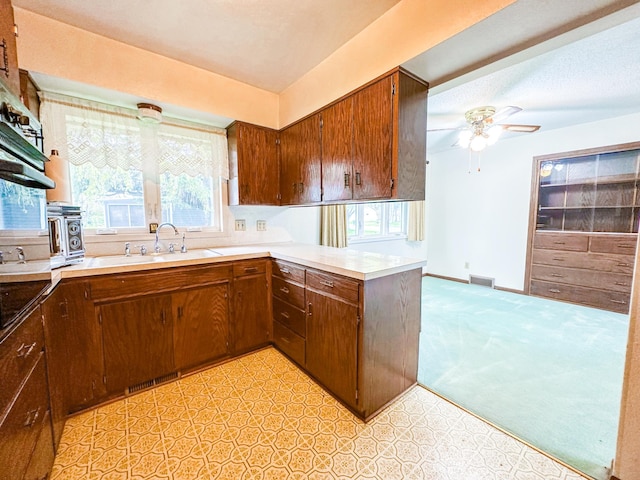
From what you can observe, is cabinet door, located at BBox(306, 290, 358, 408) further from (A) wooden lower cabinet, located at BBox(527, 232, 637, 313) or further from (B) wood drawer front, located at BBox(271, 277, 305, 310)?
(A) wooden lower cabinet, located at BBox(527, 232, 637, 313)

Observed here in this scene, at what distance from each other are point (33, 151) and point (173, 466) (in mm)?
1652

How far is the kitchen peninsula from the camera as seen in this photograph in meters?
1.59

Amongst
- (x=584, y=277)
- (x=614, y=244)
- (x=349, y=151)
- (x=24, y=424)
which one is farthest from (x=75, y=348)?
(x=614, y=244)

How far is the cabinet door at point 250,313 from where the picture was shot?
228 centimetres

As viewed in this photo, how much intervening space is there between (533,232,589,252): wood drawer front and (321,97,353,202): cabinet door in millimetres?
3696

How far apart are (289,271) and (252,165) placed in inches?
48.0

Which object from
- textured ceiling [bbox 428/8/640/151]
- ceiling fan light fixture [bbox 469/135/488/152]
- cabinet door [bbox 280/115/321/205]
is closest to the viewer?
textured ceiling [bbox 428/8/640/151]

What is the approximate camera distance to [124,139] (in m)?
2.18

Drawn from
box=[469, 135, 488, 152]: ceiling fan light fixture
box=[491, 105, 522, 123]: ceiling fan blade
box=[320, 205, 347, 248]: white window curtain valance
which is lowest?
box=[320, 205, 347, 248]: white window curtain valance

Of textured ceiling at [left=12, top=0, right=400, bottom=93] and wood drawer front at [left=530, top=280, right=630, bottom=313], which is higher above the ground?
textured ceiling at [left=12, top=0, right=400, bottom=93]

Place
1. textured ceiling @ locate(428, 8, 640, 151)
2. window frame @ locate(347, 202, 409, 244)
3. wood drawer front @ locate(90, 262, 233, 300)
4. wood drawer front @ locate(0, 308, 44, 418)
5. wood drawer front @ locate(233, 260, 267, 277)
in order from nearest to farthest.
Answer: wood drawer front @ locate(0, 308, 44, 418)
wood drawer front @ locate(90, 262, 233, 300)
textured ceiling @ locate(428, 8, 640, 151)
wood drawer front @ locate(233, 260, 267, 277)
window frame @ locate(347, 202, 409, 244)

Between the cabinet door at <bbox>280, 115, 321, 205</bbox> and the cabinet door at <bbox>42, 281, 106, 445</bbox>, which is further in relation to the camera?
the cabinet door at <bbox>280, 115, 321, 205</bbox>

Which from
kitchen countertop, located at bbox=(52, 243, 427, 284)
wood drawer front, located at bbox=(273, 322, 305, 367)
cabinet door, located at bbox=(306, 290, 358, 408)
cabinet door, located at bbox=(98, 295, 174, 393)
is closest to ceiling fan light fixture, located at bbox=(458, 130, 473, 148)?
kitchen countertop, located at bbox=(52, 243, 427, 284)

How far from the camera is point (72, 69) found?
1.79 meters
